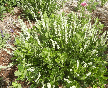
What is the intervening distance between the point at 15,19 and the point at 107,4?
395 cm

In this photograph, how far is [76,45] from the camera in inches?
99.9

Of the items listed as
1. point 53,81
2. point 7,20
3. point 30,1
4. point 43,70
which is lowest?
point 53,81

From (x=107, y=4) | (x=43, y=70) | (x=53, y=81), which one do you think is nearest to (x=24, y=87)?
(x=43, y=70)

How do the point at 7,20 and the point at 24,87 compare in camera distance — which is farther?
the point at 7,20

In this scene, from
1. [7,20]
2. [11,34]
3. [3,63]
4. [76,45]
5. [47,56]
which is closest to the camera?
[47,56]

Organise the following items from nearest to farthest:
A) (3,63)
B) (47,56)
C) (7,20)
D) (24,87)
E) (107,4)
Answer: (47,56) → (24,87) → (3,63) → (7,20) → (107,4)

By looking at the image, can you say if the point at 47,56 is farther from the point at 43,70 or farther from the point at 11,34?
the point at 11,34

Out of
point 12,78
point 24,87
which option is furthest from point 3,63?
point 24,87

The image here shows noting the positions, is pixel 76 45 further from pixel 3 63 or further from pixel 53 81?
pixel 3 63

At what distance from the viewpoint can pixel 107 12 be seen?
4.35m

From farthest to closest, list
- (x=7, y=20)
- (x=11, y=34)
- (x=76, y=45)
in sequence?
(x=7, y=20) → (x=11, y=34) → (x=76, y=45)

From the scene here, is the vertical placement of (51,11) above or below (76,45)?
above

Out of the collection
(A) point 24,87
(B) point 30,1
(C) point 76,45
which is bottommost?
(A) point 24,87

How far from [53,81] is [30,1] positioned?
306 cm
